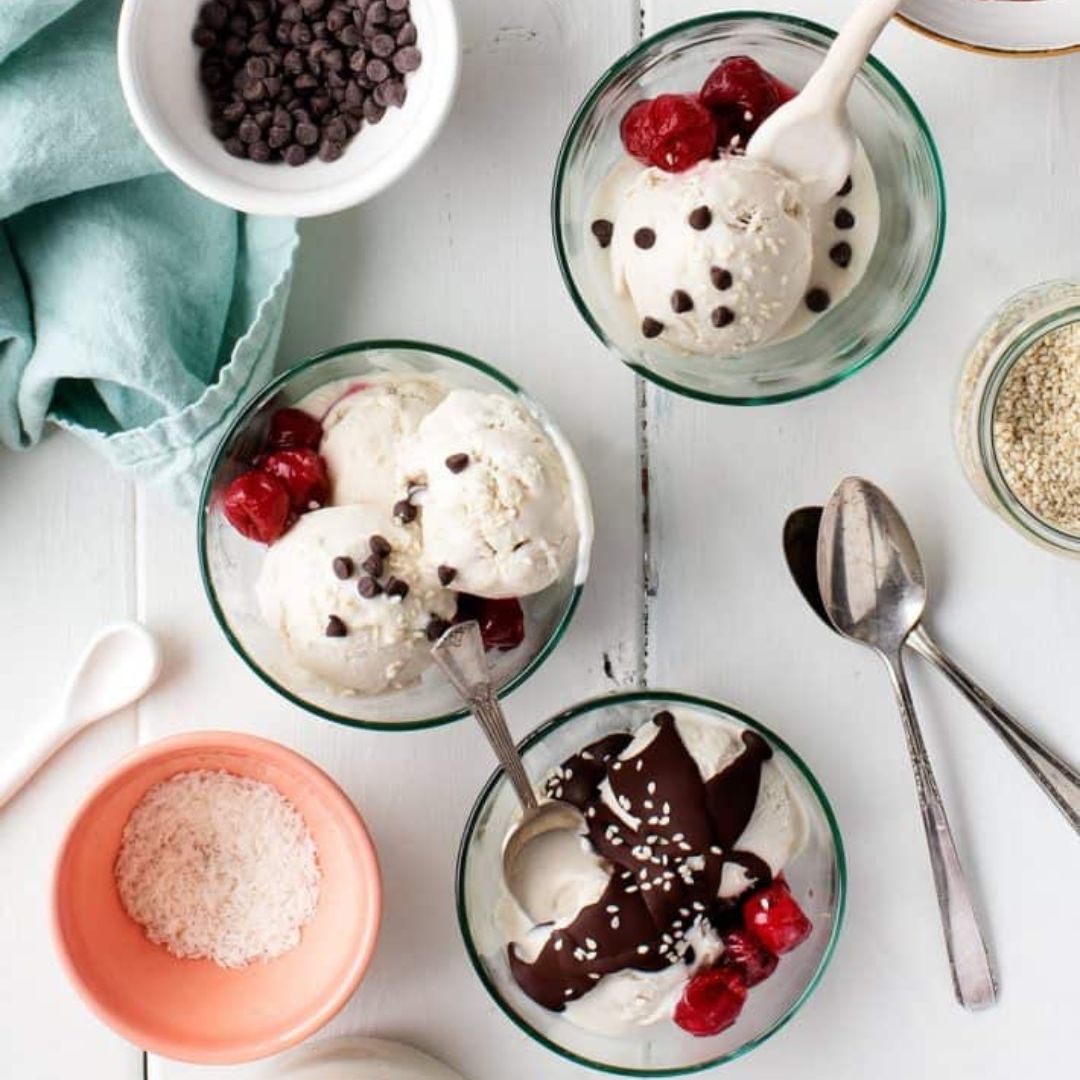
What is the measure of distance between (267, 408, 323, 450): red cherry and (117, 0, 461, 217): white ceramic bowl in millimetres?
163

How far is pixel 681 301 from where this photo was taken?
121cm

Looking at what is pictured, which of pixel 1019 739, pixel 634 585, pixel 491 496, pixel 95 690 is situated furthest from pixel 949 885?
pixel 95 690

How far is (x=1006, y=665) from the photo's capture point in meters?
1.37

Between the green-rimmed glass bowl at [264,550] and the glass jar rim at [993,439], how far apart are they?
13.0 inches

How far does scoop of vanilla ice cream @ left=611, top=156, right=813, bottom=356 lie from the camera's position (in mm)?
1188

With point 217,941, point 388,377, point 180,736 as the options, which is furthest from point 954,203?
point 217,941

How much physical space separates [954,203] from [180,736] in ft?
2.66

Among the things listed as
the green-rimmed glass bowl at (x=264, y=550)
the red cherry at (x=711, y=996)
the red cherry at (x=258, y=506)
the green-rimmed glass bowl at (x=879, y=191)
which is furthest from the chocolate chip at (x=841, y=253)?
the red cherry at (x=711, y=996)

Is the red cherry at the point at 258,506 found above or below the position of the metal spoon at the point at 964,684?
above

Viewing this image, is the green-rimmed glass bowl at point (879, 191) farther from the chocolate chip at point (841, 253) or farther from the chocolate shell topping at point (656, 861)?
the chocolate shell topping at point (656, 861)

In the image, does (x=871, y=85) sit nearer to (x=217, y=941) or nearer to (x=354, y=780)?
(x=354, y=780)

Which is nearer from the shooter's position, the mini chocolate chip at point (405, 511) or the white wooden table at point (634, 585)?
the mini chocolate chip at point (405, 511)

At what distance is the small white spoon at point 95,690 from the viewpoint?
1338 mm

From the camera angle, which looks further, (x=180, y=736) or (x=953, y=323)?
(x=953, y=323)
